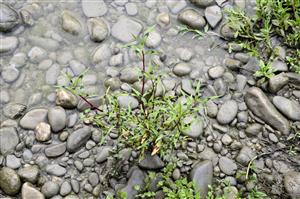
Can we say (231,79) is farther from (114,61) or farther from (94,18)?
(94,18)

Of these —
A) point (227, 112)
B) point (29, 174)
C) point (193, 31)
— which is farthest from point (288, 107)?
point (29, 174)

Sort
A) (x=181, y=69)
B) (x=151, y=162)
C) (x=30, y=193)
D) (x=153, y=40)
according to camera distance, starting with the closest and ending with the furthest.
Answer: (x=30, y=193)
(x=151, y=162)
(x=181, y=69)
(x=153, y=40)

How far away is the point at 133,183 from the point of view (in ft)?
9.68

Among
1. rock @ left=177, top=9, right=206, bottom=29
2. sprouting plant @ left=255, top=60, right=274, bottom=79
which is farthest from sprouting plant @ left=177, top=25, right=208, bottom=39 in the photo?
sprouting plant @ left=255, top=60, right=274, bottom=79

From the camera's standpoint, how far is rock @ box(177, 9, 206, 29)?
11.6 feet

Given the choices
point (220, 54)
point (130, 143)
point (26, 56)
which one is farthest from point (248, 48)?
point (26, 56)

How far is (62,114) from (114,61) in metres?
0.63

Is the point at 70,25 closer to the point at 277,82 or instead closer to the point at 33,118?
the point at 33,118

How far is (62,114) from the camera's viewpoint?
10.4ft

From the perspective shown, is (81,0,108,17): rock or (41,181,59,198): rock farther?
(81,0,108,17): rock

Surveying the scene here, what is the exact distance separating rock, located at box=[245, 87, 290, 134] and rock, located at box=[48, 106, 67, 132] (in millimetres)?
1413

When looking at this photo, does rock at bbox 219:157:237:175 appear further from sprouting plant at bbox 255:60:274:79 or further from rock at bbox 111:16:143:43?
rock at bbox 111:16:143:43

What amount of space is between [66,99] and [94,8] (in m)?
0.94

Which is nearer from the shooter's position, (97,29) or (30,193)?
(30,193)
